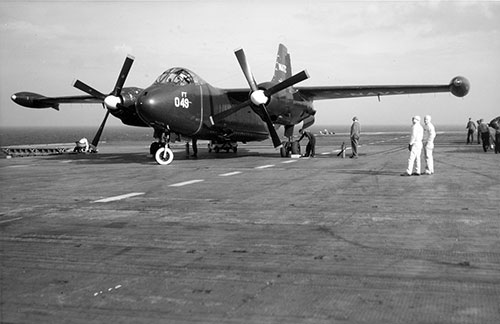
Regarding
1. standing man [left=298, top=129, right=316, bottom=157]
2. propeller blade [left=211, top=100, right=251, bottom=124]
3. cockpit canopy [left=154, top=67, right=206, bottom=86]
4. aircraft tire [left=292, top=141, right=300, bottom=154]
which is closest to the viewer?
cockpit canopy [left=154, top=67, right=206, bottom=86]

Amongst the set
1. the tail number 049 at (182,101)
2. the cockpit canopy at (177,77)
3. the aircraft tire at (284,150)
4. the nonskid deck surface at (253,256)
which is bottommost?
the nonskid deck surface at (253,256)

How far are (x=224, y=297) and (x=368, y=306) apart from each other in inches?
49.9

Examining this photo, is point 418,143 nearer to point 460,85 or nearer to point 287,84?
point 287,84

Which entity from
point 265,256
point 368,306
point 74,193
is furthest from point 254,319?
point 74,193

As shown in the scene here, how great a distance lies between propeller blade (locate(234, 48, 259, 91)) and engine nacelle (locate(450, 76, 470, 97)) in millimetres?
9436

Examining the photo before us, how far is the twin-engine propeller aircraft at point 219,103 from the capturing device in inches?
778

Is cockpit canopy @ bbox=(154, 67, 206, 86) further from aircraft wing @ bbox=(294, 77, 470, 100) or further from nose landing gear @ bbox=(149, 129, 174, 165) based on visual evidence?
aircraft wing @ bbox=(294, 77, 470, 100)

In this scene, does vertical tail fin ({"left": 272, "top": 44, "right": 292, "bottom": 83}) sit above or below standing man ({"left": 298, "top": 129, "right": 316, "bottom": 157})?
above

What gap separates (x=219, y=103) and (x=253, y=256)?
17503 mm

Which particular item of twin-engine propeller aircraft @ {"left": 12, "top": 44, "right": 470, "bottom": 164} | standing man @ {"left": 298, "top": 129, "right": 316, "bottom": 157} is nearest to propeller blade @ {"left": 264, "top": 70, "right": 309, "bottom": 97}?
twin-engine propeller aircraft @ {"left": 12, "top": 44, "right": 470, "bottom": 164}

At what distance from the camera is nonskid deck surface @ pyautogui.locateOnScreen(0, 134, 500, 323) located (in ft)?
13.6

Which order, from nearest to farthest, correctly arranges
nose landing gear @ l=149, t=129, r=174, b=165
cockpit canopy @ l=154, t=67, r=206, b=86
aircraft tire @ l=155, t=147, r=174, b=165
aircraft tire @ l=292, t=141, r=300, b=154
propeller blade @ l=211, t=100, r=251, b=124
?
cockpit canopy @ l=154, t=67, r=206, b=86, nose landing gear @ l=149, t=129, r=174, b=165, aircraft tire @ l=155, t=147, r=174, b=165, propeller blade @ l=211, t=100, r=251, b=124, aircraft tire @ l=292, t=141, r=300, b=154

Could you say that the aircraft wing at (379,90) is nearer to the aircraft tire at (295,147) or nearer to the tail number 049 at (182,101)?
the aircraft tire at (295,147)

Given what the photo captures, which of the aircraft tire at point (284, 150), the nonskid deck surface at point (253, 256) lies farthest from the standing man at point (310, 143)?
the nonskid deck surface at point (253, 256)
